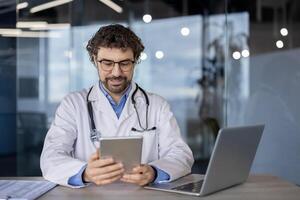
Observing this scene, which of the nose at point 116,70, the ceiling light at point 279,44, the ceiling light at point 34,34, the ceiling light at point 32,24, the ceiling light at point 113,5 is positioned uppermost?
the ceiling light at point 113,5

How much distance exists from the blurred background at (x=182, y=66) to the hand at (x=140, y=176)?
3377 millimetres

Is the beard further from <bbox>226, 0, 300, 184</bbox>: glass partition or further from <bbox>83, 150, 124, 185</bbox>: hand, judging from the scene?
<bbox>226, 0, 300, 184</bbox>: glass partition

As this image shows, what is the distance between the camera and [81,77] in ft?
20.8

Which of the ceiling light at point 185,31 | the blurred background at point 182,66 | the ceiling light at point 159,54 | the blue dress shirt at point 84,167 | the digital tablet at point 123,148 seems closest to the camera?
the digital tablet at point 123,148

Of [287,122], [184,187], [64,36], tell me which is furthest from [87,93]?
[64,36]

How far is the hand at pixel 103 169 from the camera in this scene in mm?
1731

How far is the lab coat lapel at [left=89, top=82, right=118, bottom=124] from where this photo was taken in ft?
7.40

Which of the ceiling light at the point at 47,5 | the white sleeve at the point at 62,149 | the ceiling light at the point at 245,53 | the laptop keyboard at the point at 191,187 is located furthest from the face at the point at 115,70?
the ceiling light at the point at 245,53

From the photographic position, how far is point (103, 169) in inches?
68.8

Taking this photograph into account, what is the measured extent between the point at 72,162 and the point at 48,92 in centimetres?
419

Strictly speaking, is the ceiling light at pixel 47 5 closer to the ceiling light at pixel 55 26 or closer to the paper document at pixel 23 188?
the ceiling light at pixel 55 26

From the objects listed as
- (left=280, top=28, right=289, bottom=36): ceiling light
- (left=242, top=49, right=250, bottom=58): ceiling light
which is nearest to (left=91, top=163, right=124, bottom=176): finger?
(left=242, top=49, right=250, bottom=58): ceiling light

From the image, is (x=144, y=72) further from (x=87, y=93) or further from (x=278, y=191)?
(x=278, y=191)

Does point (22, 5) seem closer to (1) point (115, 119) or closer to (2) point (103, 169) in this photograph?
(1) point (115, 119)
